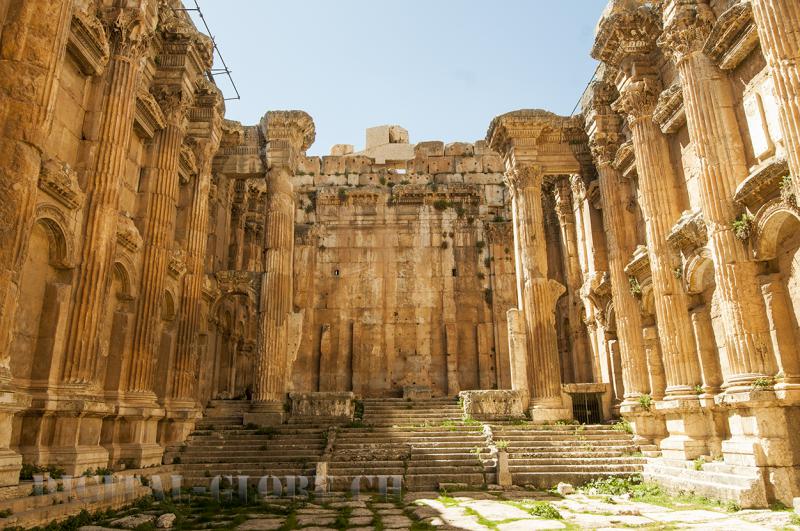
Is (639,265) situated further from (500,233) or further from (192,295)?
(192,295)

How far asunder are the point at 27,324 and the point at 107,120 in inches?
185

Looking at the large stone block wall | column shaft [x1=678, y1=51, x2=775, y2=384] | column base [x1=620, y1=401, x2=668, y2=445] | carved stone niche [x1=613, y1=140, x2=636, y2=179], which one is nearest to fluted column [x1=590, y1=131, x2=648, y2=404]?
carved stone niche [x1=613, y1=140, x2=636, y2=179]

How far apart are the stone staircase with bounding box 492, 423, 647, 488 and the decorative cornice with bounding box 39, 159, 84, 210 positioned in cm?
1073

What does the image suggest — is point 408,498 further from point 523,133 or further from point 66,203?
point 523,133

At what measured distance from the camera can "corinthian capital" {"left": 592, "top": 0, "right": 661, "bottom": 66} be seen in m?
14.2

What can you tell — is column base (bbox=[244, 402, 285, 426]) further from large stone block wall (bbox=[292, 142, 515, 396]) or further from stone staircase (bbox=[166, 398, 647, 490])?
large stone block wall (bbox=[292, 142, 515, 396])

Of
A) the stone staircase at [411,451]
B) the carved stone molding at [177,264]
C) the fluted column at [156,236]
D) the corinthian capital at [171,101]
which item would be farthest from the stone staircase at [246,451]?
the corinthian capital at [171,101]

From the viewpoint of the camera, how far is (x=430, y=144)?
1087 inches

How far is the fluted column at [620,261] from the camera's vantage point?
14898 millimetres

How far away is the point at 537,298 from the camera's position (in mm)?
17562

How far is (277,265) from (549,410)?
9639mm

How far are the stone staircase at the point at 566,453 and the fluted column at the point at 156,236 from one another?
8.88 metres

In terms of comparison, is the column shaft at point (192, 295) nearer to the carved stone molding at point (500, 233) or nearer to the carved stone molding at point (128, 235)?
the carved stone molding at point (128, 235)

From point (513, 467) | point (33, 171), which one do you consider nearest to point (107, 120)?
point (33, 171)
